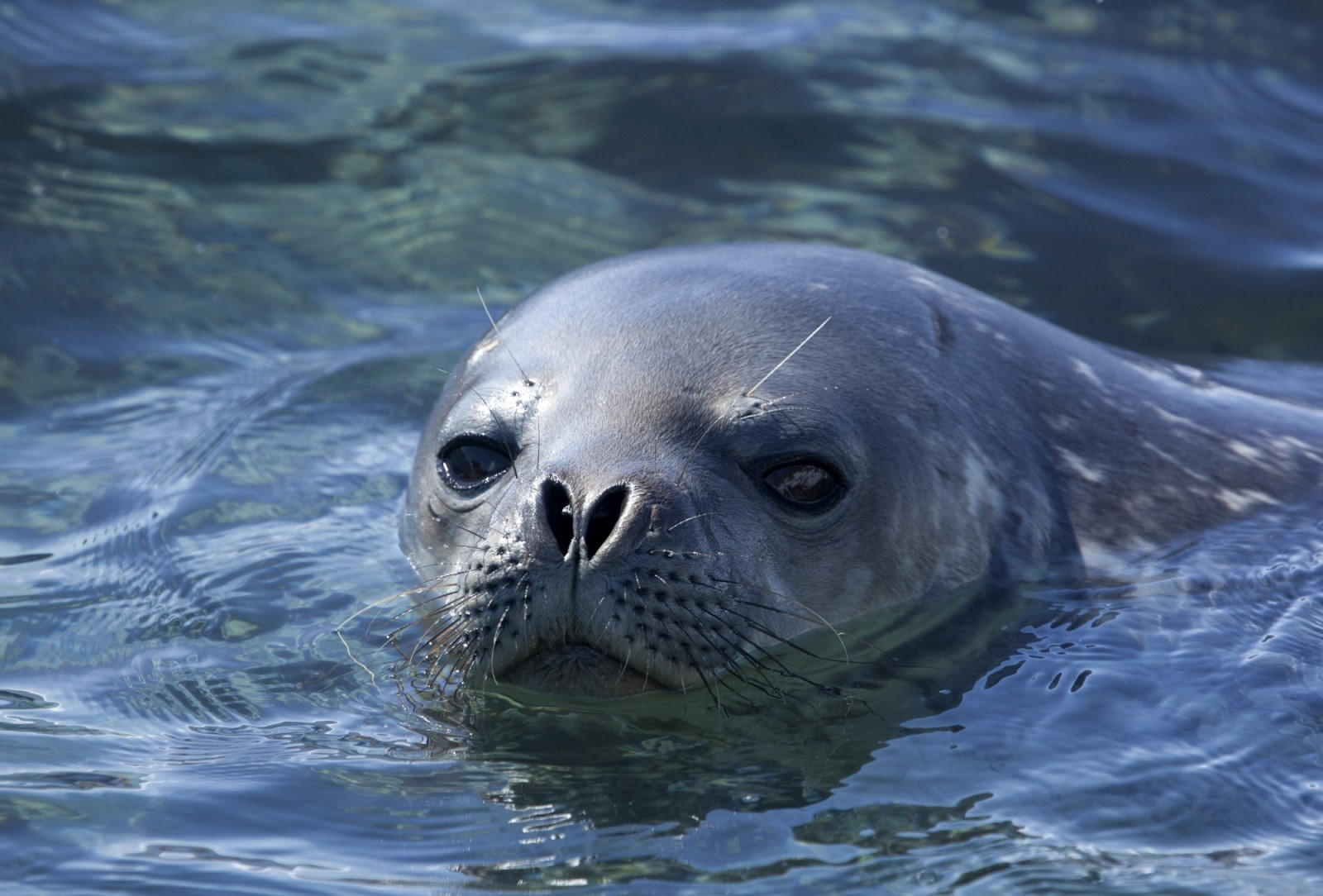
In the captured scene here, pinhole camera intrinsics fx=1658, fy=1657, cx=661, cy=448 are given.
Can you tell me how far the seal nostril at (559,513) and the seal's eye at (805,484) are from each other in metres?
0.58

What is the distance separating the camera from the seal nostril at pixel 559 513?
11.1ft

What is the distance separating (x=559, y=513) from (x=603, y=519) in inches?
3.7

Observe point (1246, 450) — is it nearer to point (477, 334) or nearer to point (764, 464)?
point (764, 464)

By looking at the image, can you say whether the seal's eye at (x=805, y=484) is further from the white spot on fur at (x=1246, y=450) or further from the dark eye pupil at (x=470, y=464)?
the white spot on fur at (x=1246, y=450)

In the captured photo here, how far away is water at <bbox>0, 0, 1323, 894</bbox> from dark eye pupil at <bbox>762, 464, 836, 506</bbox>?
0.43 meters

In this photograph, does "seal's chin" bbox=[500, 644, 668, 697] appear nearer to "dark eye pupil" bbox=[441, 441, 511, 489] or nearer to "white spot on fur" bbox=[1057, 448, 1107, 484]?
"dark eye pupil" bbox=[441, 441, 511, 489]

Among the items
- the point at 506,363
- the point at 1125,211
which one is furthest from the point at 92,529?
the point at 1125,211

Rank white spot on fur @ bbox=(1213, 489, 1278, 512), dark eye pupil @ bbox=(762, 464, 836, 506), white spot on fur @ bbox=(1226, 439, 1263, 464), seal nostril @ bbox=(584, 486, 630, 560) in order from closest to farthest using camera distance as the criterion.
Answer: seal nostril @ bbox=(584, 486, 630, 560) → dark eye pupil @ bbox=(762, 464, 836, 506) → white spot on fur @ bbox=(1213, 489, 1278, 512) → white spot on fur @ bbox=(1226, 439, 1263, 464)

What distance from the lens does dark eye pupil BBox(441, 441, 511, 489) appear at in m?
3.89

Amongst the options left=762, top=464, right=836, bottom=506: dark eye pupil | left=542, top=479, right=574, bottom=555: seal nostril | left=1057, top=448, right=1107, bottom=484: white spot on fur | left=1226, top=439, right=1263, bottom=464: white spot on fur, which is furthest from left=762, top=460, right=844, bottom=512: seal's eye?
left=1226, top=439, right=1263, bottom=464: white spot on fur

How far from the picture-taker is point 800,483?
381cm

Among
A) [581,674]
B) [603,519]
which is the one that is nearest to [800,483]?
[603,519]

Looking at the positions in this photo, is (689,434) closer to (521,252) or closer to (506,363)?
(506,363)

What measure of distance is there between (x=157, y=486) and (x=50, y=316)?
152 cm
